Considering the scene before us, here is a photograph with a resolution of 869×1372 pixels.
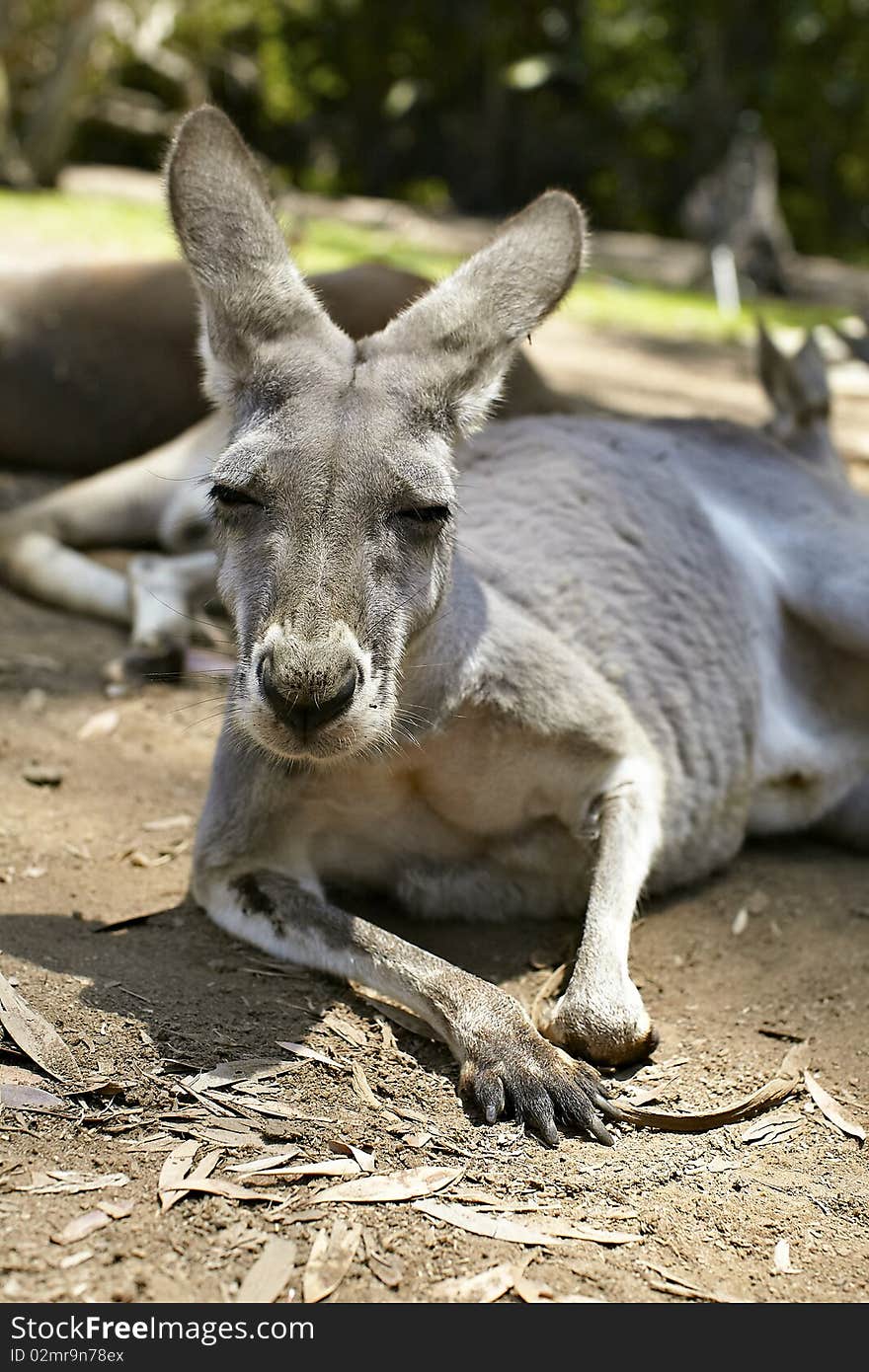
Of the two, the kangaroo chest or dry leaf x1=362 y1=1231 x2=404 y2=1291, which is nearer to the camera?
dry leaf x1=362 y1=1231 x2=404 y2=1291

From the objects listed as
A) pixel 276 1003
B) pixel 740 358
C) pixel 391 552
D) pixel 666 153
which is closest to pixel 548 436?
pixel 391 552

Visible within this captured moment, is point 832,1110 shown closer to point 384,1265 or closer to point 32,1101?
point 384,1265

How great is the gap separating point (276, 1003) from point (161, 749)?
1.25 m

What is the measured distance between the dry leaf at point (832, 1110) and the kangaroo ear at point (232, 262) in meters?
1.47

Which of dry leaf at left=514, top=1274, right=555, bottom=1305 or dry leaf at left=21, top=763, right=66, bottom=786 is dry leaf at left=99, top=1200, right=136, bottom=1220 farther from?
dry leaf at left=21, top=763, right=66, bottom=786

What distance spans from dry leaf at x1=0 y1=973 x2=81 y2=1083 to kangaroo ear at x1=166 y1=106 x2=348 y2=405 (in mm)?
1061

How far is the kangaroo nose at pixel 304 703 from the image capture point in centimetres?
210

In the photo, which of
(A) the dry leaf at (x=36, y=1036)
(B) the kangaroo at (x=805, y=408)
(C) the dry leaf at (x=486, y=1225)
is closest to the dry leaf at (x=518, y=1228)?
(C) the dry leaf at (x=486, y=1225)

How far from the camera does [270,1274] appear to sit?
5.81ft

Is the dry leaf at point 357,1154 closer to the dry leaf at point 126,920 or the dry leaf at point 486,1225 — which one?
the dry leaf at point 486,1225

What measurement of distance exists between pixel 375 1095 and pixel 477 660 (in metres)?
0.81

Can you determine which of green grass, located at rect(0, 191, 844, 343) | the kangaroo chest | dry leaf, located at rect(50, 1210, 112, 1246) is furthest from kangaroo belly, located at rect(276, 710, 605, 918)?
green grass, located at rect(0, 191, 844, 343)

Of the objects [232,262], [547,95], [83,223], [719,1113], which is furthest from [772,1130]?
[547,95]

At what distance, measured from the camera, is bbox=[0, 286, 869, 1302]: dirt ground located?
6.05 feet
